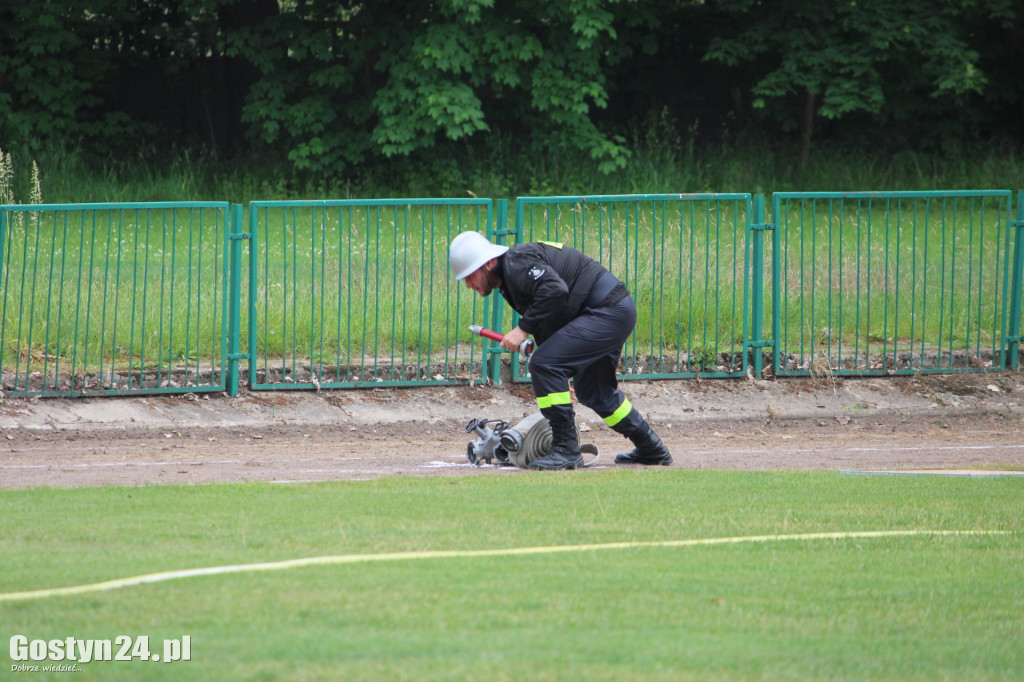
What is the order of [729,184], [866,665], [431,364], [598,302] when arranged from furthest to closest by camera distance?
1. [729,184]
2. [431,364]
3. [598,302]
4. [866,665]

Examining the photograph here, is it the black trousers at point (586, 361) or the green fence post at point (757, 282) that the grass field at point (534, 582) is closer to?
the black trousers at point (586, 361)

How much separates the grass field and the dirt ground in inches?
45.2

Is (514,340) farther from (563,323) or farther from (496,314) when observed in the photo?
(496,314)

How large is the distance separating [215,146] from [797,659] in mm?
22020

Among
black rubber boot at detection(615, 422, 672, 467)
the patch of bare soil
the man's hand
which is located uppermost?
the man's hand

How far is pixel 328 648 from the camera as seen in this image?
3.75m

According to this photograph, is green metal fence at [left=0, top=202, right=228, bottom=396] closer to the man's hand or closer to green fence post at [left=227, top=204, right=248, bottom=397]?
green fence post at [left=227, top=204, right=248, bottom=397]

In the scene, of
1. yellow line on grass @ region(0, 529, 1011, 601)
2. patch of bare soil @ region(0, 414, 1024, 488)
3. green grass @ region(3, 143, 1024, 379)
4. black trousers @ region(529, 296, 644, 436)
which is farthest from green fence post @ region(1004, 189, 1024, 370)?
yellow line on grass @ region(0, 529, 1011, 601)

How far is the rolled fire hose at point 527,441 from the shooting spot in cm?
779

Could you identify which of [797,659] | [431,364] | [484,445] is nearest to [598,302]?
[484,445]

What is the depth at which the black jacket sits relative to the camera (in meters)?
7.23

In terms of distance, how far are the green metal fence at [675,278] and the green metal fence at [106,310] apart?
283 centimetres

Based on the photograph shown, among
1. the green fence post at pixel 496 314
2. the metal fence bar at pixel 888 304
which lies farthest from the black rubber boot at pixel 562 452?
the metal fence bar at pixel 888 304

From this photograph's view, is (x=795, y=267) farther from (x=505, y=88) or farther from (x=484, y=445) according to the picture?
(x=505, y=88)
